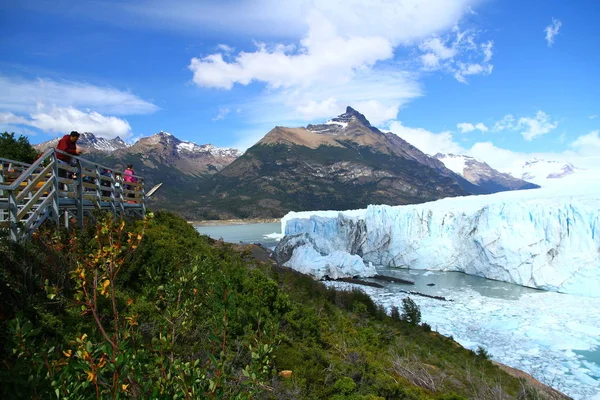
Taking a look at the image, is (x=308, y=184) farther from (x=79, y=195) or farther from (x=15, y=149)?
(x=79, y=195)

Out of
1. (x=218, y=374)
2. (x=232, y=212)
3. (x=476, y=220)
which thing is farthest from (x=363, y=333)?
(x=232, y=212)

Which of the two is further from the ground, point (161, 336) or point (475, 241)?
point (161, 336)

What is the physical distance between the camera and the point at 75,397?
1647mm

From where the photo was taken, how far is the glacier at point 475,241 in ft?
75.3

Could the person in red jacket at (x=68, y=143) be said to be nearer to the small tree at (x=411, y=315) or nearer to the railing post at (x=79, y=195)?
the railing post at (x=79, y=195)

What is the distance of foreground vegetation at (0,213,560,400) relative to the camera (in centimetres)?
175

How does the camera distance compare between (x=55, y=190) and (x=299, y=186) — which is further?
(x=299, y=186)

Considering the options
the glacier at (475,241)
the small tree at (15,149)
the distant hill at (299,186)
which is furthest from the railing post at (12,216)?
the distant hill at (299,186)

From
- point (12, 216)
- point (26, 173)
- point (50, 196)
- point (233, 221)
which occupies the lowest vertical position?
point (233, 221)

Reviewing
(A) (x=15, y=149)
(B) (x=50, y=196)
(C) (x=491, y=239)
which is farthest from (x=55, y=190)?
(C) (x=491, y=239)

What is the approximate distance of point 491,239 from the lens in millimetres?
26609

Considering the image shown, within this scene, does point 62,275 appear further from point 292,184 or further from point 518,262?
point 292,184

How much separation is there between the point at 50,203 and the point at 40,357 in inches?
160

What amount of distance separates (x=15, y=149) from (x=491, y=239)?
27.2m
